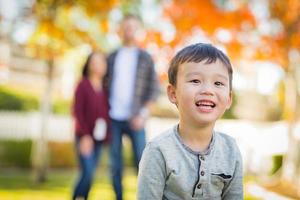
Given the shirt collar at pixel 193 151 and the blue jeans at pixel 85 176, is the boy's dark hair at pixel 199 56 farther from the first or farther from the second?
the blue jeans at pixel 85 176

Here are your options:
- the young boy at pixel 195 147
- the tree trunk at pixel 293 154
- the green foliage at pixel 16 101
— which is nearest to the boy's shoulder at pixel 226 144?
the young boy at pixel 195 147

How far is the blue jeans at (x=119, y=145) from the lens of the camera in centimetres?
495

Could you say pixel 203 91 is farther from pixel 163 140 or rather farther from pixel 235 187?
pixel 235 187

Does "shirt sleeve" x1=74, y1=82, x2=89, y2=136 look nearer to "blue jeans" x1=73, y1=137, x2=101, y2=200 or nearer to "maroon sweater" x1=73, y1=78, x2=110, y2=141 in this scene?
"maroon sweater" x1=73, y1=78, x2=110, y2=141

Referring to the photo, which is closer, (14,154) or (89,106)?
(89,106)

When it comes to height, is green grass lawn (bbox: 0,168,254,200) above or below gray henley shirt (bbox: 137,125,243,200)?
below

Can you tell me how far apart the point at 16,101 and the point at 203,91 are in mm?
10952

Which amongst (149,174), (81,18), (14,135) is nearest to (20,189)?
(81,18)

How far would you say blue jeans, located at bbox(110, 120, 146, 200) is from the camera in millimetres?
4953

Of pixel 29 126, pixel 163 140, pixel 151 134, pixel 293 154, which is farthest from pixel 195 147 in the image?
pixel 151 134

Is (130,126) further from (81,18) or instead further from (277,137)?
(277,137)

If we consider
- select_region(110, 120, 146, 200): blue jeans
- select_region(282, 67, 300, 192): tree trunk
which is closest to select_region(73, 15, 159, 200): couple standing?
select_region(110, 120, 146, 200): blue jeans

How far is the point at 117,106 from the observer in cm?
501

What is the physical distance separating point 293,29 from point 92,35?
3.31 metres
